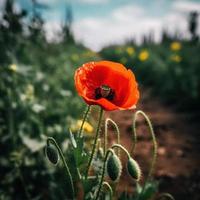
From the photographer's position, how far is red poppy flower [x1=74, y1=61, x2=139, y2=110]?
5.89 ft

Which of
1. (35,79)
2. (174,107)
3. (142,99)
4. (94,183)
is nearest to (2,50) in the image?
(35,79)

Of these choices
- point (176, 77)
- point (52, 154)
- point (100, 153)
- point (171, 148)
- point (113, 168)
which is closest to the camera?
point (113, 168)

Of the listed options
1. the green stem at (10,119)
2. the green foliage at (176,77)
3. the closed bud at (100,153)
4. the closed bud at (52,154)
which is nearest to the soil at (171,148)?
the green foliage at (176,77)

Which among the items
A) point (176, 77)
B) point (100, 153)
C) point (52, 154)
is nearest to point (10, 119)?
point (100, 153)

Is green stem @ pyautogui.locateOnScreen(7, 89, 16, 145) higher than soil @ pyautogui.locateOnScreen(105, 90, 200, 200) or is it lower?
higher

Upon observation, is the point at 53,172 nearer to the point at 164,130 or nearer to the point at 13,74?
the point at 13,74

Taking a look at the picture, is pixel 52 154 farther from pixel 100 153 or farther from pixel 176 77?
pixel 176 77

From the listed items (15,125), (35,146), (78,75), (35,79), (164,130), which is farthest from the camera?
(164,130)

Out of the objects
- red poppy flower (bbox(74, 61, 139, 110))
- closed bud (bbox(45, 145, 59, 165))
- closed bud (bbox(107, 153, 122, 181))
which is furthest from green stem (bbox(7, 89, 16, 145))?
closed bud (bbox(107, 153, 122, 181))

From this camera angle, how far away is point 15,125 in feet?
11.5

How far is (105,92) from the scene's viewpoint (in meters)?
1.83

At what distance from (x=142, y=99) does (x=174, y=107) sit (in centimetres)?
169

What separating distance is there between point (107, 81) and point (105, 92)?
0.37 ft

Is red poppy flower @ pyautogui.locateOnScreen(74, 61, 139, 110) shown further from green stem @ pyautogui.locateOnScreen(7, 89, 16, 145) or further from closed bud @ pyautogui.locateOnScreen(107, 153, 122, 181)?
green stem @ pyautogui.locateOnScreen(7, 89, 16, 145)
